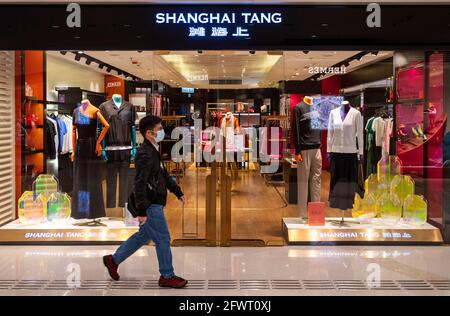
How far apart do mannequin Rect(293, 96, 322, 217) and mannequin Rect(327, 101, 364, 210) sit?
0.55 ft

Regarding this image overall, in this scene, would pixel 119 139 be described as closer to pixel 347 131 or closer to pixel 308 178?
pixel 308 178

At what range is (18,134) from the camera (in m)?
6.48

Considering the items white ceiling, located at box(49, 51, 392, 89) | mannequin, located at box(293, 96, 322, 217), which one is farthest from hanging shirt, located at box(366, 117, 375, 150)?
white ceiling, located at box(49, 51, 392, 89)

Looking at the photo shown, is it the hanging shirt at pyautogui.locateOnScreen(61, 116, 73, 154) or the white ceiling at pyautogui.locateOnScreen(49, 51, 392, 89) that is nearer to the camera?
the white ceiling at pyautogui.locateOnScreen(49, 51, 392, 89)

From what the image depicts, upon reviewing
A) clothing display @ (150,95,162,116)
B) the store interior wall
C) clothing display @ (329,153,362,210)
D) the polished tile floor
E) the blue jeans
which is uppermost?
the store interior wall

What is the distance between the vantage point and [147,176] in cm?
445

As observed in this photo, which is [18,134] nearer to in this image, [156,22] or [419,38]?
[156,22]

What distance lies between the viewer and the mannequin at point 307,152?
21.2 ft

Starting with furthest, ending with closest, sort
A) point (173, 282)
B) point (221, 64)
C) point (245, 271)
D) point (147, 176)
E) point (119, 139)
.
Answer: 1. point (119, 139)
2. point (221, 64)
3. point (245, 271)
4. point (173, 282)
5. point (147, 176)

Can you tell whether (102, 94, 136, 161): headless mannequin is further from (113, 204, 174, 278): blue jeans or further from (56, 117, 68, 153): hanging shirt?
(113, 204, 174, 278): blue jeans

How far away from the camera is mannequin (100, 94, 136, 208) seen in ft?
21.0

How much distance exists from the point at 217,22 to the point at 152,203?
2.22 meters

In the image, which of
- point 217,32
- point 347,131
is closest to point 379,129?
point 347,131

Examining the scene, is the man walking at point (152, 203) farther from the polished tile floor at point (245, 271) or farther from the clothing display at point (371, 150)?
the clothing display at point (371, 150)
